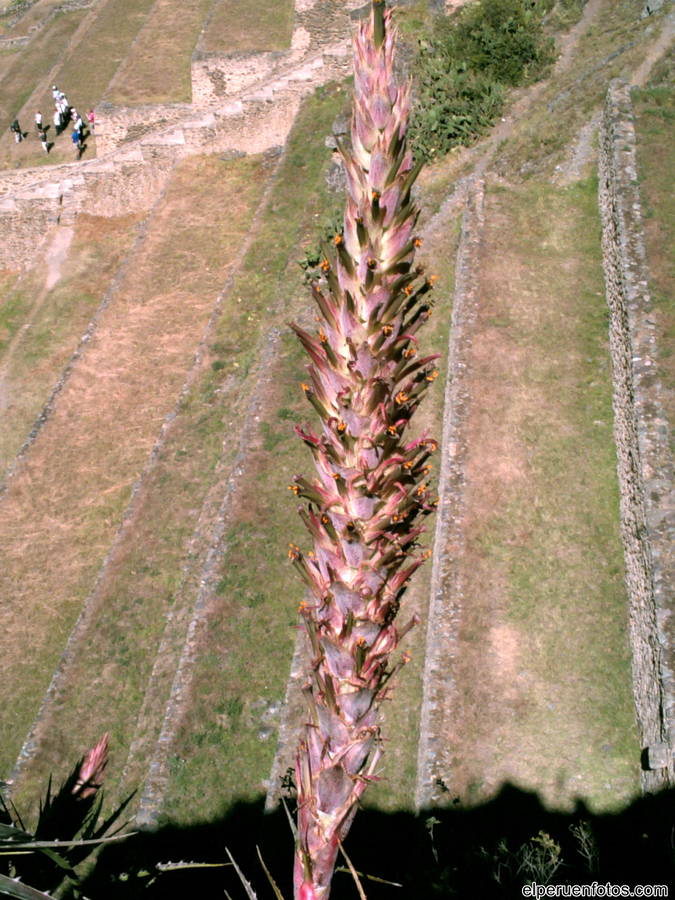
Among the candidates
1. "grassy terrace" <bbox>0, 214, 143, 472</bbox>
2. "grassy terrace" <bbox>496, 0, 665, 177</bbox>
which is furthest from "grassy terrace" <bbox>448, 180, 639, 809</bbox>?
"grassy terrace" <bbox>0, 214, 143, 472</bbox>

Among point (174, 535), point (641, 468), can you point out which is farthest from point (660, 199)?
point (174, 535)

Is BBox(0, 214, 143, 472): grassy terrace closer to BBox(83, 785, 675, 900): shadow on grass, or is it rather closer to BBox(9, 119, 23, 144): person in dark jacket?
BBox(9, 119, 23, 144): person in dark jacket

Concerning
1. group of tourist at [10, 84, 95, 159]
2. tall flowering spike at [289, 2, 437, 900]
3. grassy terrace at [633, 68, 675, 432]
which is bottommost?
grassy terrace at [633, 68, 675, 432]

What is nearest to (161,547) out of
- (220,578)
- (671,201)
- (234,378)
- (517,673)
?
(220,578)

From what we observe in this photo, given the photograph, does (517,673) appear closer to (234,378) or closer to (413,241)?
(413,241)

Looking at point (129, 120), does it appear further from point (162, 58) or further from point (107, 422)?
A: point (107, 422)

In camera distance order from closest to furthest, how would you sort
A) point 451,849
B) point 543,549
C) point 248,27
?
point 451,849 < point 543,549 < point 248,27

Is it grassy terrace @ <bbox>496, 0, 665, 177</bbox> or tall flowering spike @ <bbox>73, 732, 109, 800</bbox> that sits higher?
tall flowering spike @ <bbox>73, 732, 109, 800</bbox>
